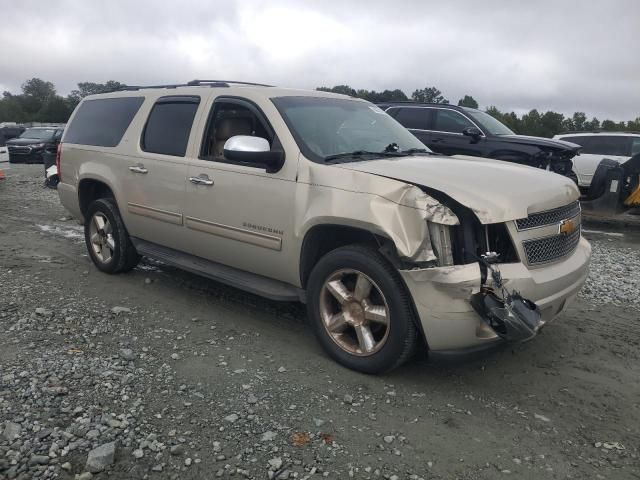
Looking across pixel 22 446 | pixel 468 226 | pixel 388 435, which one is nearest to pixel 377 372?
pixel 388 435

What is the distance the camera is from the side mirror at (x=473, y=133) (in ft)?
33.2

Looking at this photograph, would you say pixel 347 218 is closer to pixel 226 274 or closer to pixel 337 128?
pixel 337 128

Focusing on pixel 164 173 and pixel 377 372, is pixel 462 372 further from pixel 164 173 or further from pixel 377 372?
pixel 164 173

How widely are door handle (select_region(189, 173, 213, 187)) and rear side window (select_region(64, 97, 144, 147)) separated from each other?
142 centimetres

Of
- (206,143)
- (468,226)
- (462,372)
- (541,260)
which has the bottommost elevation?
(462,372)

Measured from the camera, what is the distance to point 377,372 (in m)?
3.64

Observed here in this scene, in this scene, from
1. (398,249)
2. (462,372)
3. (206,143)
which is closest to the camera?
(398,249)

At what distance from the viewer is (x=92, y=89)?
1021 inches

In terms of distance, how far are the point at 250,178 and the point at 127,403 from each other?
5.94 ft

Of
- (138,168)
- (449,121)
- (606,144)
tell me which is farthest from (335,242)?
(606,144)

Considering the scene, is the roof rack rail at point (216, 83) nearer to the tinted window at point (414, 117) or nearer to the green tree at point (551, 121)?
the tinted window at point (414, 117)

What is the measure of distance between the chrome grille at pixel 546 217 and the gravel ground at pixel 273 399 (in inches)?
35.0

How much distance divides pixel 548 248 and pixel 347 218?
4.34ft

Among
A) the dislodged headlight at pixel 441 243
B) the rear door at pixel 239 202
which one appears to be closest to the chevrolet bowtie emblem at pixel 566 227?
the dislodged headlight at pixel 441 243
